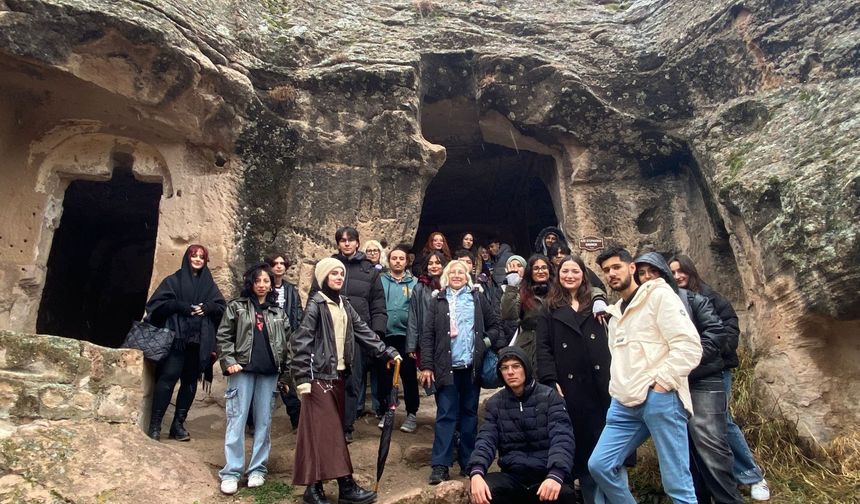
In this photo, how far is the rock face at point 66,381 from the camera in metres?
4.09

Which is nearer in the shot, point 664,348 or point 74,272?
point 664,348

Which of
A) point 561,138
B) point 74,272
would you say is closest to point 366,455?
point 561,138

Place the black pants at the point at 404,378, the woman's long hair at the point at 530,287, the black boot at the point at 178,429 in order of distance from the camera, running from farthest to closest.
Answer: the black pants at the point at 404,378 < the black boot at the point at 178,429 < the woman's long hair at the point at 530,287

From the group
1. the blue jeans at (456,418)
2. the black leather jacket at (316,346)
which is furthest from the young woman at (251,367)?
the blue jeans at (456,418)

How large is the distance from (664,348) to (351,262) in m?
2.78

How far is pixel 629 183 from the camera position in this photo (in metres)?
7.79

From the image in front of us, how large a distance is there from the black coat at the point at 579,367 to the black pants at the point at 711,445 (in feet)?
1.70

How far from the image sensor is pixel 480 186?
11117 millimetres

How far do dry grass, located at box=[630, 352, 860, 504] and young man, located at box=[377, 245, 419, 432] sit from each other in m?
1.84

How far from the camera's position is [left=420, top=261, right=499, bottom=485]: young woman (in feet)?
14.1

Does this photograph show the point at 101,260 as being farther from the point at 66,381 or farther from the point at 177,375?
the point at 66,381

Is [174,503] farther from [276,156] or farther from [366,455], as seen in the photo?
[276,156]

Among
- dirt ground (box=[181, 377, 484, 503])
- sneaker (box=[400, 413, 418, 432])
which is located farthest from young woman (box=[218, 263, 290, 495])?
sneaker (box=[400, 413, 418, 432])

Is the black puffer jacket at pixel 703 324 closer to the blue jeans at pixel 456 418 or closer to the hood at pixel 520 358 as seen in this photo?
the hood at pixel 520 358
